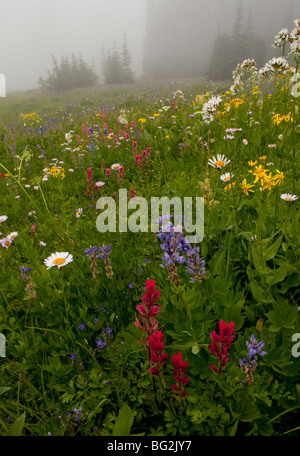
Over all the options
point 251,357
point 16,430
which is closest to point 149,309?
point 251,357

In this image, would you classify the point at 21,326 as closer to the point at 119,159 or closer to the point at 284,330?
the point at 284,330

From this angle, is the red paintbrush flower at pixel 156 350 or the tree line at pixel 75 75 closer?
the red paintbrush flower at pixel 156 350

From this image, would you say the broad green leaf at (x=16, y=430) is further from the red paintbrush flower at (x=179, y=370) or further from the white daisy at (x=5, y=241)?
the white daisy at (x=5, y=241)

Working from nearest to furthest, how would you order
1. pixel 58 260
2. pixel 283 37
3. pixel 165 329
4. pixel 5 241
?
pixel 165 329 → pixel 58 260 → pixel 5 241 → pixel 283 37

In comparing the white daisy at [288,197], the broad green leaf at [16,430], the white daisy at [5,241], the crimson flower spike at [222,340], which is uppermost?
the white daisy at [288,197]

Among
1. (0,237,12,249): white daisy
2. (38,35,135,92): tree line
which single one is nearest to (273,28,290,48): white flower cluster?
(0,237,12,249): white daisy

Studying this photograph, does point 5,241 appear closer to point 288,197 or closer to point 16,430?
point 16,430

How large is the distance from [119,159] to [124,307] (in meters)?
3.08

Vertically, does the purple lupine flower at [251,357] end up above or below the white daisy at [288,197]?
below

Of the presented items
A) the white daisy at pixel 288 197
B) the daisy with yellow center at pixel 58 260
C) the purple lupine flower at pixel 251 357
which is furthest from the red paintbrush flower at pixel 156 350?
the white daisy at pixel 288 197

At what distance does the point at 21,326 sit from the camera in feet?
5.99

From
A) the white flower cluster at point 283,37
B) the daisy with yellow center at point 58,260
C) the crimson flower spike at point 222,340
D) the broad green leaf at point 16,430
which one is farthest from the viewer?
the white flower cluster at point 283,37

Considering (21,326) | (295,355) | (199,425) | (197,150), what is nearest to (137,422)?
(199,425)

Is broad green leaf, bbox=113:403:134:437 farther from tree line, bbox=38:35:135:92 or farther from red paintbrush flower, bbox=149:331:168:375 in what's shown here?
tree line, bbox=38:35:135:92
